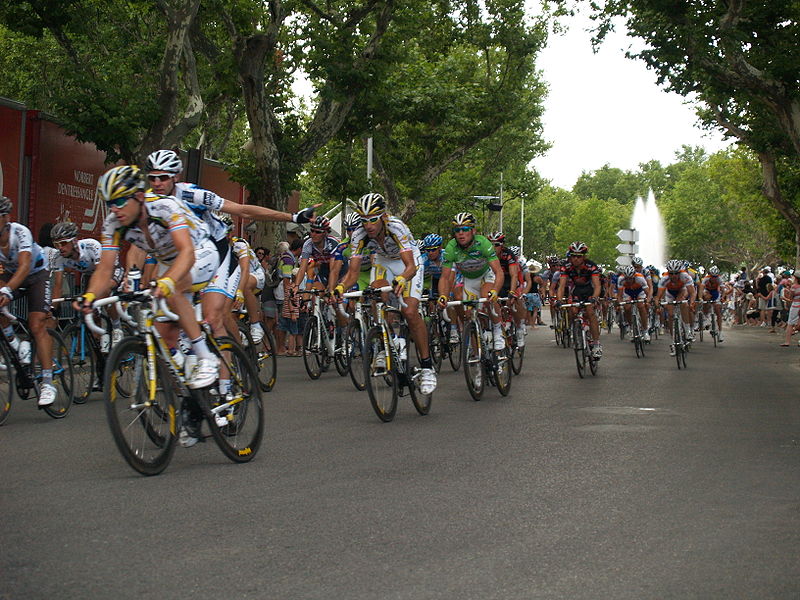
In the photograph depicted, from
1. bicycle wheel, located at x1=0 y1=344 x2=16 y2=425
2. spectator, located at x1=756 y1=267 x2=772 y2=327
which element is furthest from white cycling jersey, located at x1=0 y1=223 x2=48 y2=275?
spectator, located at x1=756 y1=267 x2=772 y2=327

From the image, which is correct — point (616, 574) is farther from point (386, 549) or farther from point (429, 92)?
point (429, 92)

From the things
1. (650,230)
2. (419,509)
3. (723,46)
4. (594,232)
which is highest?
(650,230)

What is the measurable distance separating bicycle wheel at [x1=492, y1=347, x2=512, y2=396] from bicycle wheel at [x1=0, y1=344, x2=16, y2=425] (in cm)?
505

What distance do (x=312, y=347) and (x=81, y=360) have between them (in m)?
4.26

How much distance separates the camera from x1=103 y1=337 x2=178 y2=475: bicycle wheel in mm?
7230

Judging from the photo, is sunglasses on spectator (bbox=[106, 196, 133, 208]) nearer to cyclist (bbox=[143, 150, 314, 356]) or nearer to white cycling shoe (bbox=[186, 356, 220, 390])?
cyclist (bbox=[143, 150, 314, 356])

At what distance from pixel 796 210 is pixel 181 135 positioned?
33.7 m

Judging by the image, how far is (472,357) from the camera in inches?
495

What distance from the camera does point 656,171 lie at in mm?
183500

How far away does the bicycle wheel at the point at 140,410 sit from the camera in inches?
285

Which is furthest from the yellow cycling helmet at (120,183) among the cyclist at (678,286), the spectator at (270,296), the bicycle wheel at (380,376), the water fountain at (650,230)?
the water fountain at (650,230)

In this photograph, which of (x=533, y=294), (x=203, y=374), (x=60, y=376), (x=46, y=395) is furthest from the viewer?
(x=533, y=294)

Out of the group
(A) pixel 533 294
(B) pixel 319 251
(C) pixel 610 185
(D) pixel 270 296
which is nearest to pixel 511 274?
(B) pixel 319 251

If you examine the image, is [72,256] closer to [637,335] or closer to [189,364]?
[189,364]
